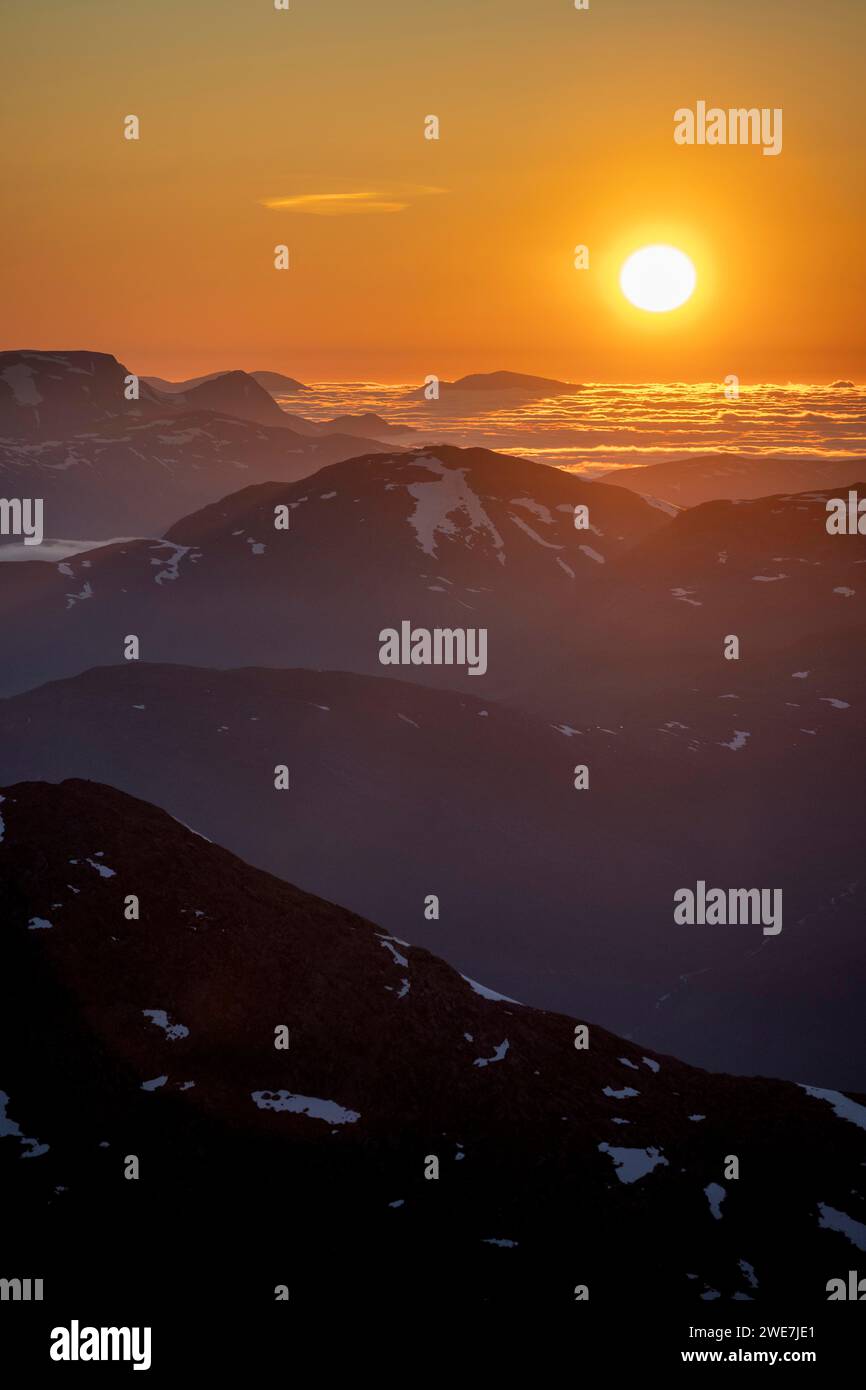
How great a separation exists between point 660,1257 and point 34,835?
52.3 m

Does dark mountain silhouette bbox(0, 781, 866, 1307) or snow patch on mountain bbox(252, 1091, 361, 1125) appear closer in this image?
dark mountain silhouette bbox(0, 781, 866, 1307)

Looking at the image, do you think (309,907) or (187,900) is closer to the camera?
(187,900)

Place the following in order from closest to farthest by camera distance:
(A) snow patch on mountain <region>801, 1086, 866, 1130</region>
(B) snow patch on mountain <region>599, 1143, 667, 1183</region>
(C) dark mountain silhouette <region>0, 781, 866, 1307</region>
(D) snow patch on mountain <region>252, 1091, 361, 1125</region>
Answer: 1. (C) dark mountain silhouette <region>0, 781, 866, 1307</region>
2. (D) snow patch on mountain <region>252, 1091, 361, 1125</region>
3. (B) snow patch on mountain <region>599, 1143, 667, 1183</region>
4. (A) snow patch on mountain <region>801, 1086, 866, 1130</region>

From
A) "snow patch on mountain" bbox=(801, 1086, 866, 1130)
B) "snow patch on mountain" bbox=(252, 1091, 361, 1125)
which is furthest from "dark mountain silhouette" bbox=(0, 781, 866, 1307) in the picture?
"snow patch on mountain" bbox=(801, 1086, 866, 1130)

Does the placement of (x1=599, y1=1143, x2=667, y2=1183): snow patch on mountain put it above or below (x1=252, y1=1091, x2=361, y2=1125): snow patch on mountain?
below

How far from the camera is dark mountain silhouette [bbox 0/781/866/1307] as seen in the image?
69.6 metres

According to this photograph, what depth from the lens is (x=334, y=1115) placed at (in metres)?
78.4

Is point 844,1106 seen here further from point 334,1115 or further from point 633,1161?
point 334,1115

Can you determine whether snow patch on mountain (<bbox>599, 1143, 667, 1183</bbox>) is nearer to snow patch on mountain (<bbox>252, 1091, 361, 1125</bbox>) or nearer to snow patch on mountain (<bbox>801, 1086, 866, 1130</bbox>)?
snow patch on mountain (<bbox>252, 1091, 361, 1125</bbox>)

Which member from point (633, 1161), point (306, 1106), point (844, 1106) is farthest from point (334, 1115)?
point (844, 1106)

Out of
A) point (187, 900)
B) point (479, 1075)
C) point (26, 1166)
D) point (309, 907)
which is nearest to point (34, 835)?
point (187, 900)

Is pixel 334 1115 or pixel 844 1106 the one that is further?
pixel 844 1106
